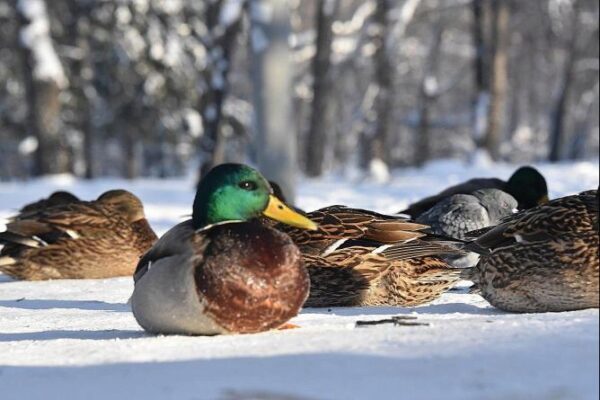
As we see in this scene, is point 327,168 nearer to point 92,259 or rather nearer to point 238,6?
point 238,6

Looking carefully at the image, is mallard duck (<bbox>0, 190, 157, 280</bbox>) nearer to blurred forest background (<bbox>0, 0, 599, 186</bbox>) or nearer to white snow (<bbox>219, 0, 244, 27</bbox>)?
blurred forest background (<bbox>0, 0, 599, 186</bbox>)

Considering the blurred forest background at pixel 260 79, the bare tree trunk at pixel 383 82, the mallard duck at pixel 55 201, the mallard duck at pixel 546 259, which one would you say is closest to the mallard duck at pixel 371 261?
the mallard duck at pixel 546 259

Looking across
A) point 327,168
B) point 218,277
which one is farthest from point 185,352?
point 327,168

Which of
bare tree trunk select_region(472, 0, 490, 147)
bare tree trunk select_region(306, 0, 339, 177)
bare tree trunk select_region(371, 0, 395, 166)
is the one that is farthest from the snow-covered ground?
bare tree trunk select_region(306, 0, 339, 177)

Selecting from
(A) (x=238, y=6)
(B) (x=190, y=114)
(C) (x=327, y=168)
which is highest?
(A) (x=238, y=6)

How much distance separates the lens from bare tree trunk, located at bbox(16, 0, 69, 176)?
70.1 feet

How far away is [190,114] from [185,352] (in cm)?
3153

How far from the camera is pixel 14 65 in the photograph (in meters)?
33.6

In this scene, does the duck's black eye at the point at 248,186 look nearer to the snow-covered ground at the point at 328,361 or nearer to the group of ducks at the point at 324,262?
the group of ducks at the point at 324,262

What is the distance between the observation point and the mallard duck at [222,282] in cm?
423

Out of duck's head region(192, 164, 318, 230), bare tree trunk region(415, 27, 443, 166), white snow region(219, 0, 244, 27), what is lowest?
bare tree trunk region(415, 27, 443, 166)

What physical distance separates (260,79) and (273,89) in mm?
256

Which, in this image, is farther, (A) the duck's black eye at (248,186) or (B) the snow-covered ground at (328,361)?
(A) the duck's black eye at (248,186)

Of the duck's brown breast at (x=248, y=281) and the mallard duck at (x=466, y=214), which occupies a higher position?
the duck's brown breast at (x=248, y=281)
